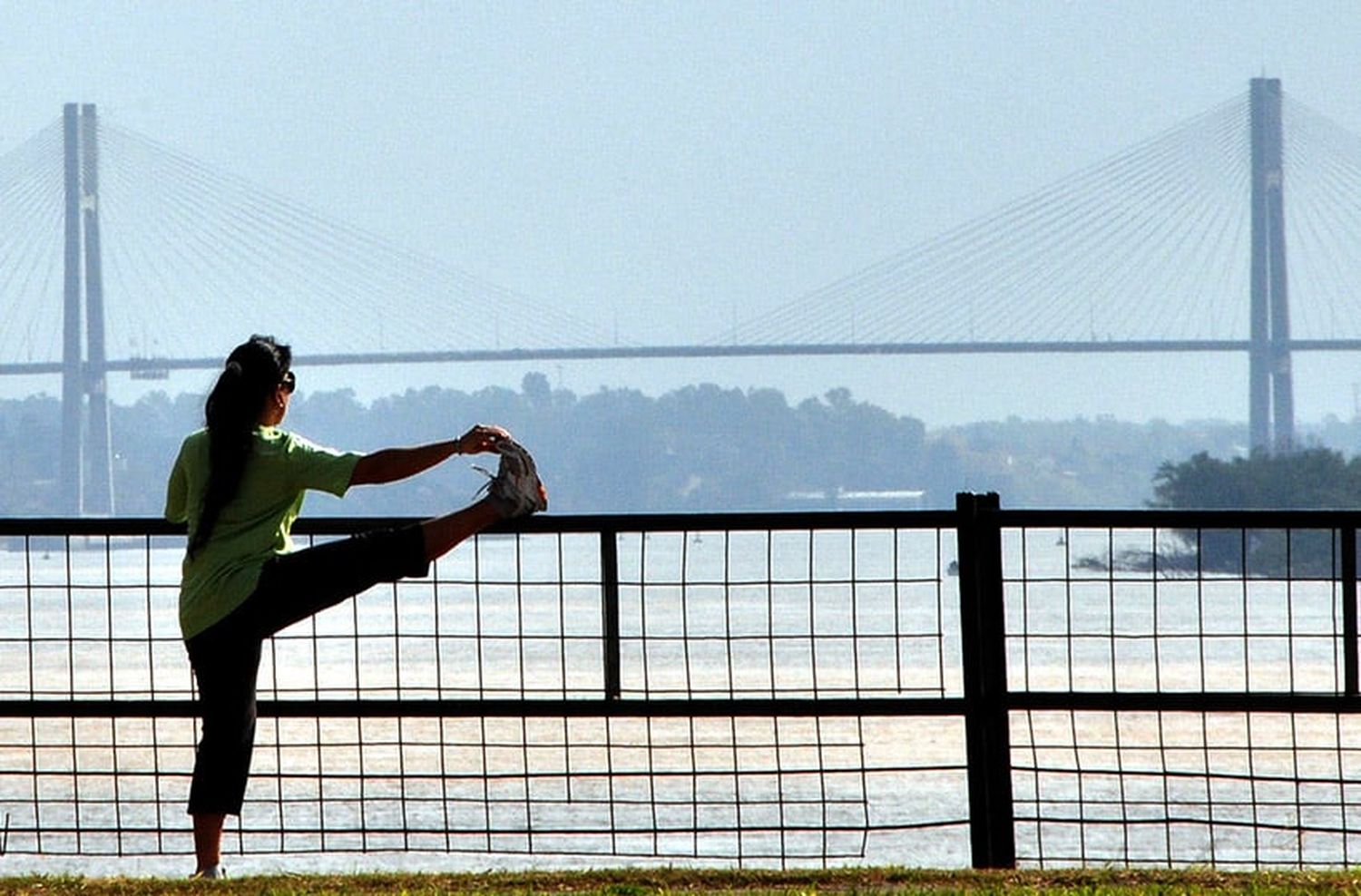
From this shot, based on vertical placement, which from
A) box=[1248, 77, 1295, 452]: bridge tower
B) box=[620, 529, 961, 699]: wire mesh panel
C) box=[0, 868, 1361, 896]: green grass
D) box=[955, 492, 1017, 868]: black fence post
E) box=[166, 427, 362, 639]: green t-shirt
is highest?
box=[1248, 77, 1295, 452]: bridge tower

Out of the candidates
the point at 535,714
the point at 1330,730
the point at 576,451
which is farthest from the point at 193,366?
the point at 535,714

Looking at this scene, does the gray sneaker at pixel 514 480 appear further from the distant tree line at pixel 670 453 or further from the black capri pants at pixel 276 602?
the distant tree line at pixel 670 453

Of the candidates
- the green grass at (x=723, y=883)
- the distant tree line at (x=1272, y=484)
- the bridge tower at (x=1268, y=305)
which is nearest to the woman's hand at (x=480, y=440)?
the green grass at (x=723, y=883)

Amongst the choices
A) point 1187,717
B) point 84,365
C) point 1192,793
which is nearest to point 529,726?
point 1192,793

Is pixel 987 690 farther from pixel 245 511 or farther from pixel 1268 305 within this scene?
pixel 1268 305

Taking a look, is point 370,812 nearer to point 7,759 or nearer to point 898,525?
point 7,759

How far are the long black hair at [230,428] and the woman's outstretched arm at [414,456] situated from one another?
199mm

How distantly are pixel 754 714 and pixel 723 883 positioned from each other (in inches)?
23.2

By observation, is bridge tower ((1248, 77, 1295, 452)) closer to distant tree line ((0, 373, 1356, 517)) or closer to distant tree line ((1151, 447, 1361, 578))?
distant tree line ((1151, 447, 1361, 578))

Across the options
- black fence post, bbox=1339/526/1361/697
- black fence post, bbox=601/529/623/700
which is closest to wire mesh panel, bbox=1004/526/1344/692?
black fence post, bbox=1339/526/1361/697

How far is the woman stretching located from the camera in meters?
4.09

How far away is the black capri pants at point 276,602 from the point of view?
4090 mm

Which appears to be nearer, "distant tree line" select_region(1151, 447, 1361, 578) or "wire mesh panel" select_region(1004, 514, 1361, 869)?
"wire mesh panel" select_region(1004, 514, 1361, 869)

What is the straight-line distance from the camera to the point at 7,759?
15.1 meters
